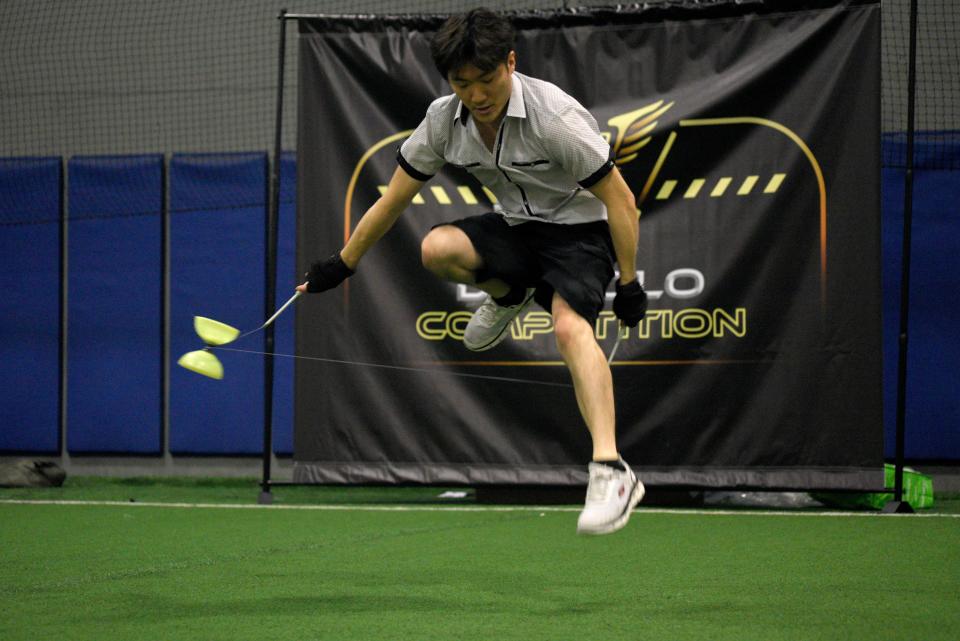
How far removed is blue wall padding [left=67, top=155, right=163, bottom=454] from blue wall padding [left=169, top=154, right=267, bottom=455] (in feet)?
0.48

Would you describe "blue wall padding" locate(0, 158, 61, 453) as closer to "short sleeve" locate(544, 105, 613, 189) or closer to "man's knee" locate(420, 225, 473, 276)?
"man's knee" locate(420, 225, 473, 276)

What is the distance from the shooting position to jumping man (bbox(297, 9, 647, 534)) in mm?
3336

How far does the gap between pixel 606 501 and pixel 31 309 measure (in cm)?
620

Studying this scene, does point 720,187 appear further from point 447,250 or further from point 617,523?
point 617,523

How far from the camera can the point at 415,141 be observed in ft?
12.4

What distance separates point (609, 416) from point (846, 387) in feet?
9.31

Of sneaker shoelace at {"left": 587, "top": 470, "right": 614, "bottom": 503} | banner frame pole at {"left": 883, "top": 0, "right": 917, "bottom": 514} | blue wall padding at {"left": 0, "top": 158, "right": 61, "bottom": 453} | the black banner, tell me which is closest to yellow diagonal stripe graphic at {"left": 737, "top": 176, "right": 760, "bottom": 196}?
the black banner

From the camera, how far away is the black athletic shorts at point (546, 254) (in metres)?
3.63

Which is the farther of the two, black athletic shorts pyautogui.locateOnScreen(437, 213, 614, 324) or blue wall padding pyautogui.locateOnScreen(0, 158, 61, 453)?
blue wall padding pyautogui.locateOnScreen(0, 158, 61, 453)

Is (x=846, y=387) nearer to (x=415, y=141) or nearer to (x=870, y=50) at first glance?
(x=870, y=50)

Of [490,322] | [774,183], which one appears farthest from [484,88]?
[774,183]

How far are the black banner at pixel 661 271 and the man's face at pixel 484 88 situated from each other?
2746 millimetres

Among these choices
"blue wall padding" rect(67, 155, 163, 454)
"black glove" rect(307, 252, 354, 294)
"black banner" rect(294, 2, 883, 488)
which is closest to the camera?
"black glove" rect(307, 252, 354, 294)

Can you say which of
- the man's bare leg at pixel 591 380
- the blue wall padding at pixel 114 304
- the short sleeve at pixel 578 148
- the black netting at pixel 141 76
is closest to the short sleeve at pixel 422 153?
the short sleeve at pixel 578 148
